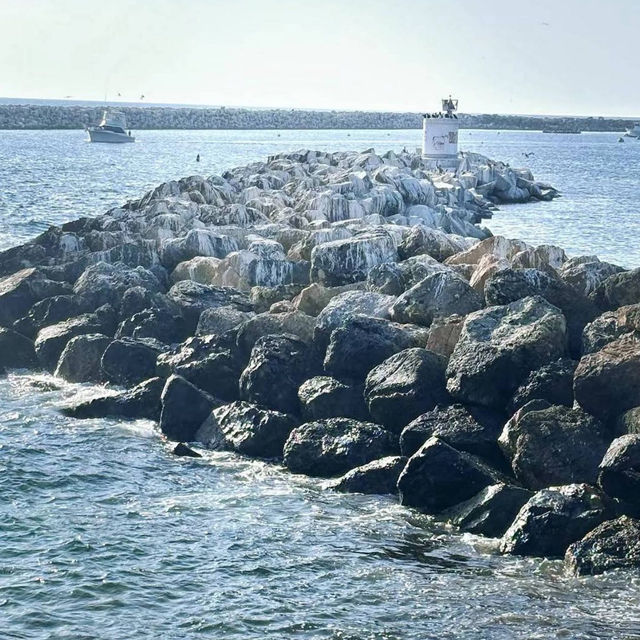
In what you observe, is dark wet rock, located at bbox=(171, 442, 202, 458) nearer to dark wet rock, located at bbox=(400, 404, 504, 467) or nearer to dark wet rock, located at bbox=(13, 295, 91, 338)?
dark wet rock, located at bbox=(400, 404, 504, 467)

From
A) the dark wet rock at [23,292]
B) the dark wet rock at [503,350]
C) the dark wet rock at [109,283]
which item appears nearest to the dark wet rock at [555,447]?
the dark wet rock at [503,350]

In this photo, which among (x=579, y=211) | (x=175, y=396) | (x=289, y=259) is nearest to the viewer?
(x=175, y=396)

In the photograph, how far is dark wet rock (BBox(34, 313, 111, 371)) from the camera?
2248 cm

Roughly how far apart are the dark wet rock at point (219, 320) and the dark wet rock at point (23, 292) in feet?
17.1

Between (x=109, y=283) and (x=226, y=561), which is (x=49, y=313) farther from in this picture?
(x=226, y=561)

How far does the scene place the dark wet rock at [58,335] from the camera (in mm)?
22484

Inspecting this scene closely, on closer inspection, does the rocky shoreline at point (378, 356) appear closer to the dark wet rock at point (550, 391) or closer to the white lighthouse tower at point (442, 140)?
the dark wet rock at point (550, 391)

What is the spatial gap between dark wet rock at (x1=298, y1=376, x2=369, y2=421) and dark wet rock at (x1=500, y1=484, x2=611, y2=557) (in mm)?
4453

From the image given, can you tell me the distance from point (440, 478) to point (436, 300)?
5.51 meters

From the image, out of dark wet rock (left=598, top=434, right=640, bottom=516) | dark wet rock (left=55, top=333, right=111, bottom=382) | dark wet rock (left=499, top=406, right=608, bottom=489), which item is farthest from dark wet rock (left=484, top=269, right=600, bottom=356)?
dark wet rock (left=55, top=333, right=111, bottom=382)

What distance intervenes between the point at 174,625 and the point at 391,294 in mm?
10874

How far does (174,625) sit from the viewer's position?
1168 centimetres

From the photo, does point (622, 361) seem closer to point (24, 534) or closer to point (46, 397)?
point (24, 534)

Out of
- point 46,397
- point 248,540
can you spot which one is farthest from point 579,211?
point 248,540
